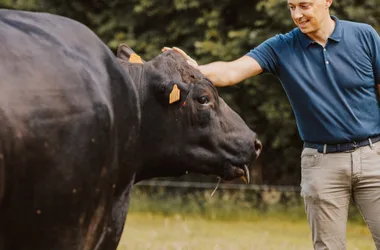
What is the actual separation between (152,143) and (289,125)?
8.12m

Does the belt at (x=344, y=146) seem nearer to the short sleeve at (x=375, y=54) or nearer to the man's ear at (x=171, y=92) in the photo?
the short sleeve at (x=375, y=54)

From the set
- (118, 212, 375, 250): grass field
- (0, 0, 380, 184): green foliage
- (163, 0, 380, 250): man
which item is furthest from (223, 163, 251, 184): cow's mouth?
(0, 0, 380, 184): green foliage

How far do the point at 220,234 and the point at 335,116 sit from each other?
688 cm

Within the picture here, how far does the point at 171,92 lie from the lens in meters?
5.81

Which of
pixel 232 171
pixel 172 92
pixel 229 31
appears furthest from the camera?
pixel 229 31

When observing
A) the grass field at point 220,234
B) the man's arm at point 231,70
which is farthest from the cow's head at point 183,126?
the grass field at point 220,234

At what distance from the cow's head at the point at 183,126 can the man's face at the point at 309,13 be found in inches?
29.4

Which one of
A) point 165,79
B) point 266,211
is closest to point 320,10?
point 165,79

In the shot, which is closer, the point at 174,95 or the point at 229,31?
the point at 174,95

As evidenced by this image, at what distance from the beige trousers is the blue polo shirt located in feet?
0.43

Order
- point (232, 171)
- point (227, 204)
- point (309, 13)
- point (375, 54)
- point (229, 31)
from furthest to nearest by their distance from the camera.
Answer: point (227, 204)
point (229, 31)
point (232, 171)
point (375, 54)
point (309, 13)

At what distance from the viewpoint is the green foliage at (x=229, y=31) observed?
13.4 meters

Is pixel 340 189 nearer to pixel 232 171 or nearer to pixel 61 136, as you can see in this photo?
pixel 232 171

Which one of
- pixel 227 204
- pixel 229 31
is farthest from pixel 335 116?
pixel 227 204
